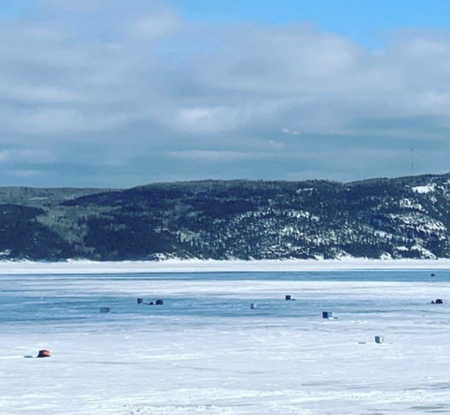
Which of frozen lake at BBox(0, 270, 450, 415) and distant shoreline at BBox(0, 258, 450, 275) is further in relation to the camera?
distant shoreline at BBox(0, 258, 450, 275)

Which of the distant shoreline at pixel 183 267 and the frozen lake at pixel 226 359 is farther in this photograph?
the distant shoreline at pixel 183 267

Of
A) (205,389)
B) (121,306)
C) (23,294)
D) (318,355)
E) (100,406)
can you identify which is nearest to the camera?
(100,406)

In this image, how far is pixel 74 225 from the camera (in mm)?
186875

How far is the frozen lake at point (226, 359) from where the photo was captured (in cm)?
1866

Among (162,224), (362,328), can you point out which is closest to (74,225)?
(162,224)

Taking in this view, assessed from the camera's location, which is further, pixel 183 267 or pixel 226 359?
pixel 183 267

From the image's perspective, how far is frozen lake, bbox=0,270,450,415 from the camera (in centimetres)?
1866

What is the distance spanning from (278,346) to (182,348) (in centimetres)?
241

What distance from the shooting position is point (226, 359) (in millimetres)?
24688

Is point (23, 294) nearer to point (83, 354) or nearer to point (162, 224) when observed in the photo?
point (83, 354)

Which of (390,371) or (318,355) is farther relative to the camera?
(318,355)

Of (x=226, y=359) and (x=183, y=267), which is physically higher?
(x=183, y=267)

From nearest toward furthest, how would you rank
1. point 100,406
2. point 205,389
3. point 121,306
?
point 100,406, point 205,389, point 121,306

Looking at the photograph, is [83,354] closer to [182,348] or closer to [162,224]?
[182,348]
